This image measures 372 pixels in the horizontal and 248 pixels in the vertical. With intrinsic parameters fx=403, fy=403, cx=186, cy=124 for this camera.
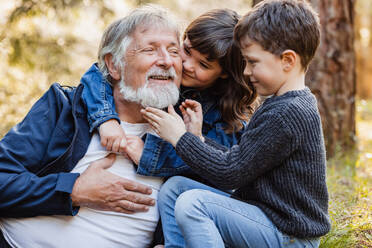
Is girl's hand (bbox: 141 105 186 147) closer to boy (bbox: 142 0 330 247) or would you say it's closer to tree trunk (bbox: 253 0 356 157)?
boy (bbox: 142 0 330 247)

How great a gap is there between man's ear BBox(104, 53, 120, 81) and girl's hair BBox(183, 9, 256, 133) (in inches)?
22.6

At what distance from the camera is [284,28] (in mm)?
2164

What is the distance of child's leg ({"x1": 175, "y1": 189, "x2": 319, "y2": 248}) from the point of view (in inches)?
82.3

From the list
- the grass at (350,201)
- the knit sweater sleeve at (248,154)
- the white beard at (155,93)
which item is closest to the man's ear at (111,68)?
the white beard at (155,93)

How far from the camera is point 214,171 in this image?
218 centimetres

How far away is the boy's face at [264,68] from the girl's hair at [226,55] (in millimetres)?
599

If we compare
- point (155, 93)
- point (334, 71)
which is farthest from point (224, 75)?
point (334, 71)

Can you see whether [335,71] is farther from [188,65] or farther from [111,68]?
[111,68]

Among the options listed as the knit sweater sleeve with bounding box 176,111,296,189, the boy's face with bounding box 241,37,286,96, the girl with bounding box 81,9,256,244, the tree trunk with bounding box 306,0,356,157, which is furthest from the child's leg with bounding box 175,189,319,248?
the tree trunk with bounding box 306,0,356,157

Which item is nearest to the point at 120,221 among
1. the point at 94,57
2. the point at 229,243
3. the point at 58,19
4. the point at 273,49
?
the point at 229,243

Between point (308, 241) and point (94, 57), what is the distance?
6.53 meters

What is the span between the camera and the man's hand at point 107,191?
246 centimetres

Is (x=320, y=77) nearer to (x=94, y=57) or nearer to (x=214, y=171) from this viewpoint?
(x=214, y=171)

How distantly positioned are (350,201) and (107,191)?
1.97 m
